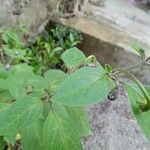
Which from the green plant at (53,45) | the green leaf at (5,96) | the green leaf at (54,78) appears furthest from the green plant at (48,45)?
the green leaf at (54,78)

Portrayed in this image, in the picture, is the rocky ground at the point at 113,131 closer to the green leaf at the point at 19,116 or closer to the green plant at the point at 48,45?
the green plant at the point at 48,45

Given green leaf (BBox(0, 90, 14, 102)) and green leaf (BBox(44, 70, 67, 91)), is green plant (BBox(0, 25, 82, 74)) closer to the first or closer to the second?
green leaf (BBox(0, 90, 14, 102))

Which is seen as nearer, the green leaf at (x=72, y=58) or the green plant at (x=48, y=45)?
the green leaf at (x=72, y=58)

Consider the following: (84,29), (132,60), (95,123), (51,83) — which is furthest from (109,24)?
(51,83)

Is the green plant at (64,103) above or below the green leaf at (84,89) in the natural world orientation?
below

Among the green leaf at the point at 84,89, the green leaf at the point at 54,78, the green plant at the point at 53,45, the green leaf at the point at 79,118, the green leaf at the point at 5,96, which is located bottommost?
the green plant at the point at 53,45

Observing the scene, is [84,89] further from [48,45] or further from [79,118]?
[48,45]

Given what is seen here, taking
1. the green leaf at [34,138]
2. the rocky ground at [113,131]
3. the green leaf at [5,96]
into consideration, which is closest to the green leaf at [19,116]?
the green leaf at [34,138]

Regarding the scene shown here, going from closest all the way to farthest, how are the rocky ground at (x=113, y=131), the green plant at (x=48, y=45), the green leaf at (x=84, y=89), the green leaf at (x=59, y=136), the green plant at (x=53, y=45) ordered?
the green leaf at (x=84, y=89), the green leaf at (x=59, y=136), the rocky ground at (x=113, y=131), the green plant at (x=48, y=45), the green plant at (x=53, y=45)

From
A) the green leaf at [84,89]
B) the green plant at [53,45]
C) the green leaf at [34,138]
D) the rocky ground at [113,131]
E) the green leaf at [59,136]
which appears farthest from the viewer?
the green plant at [53,45]
